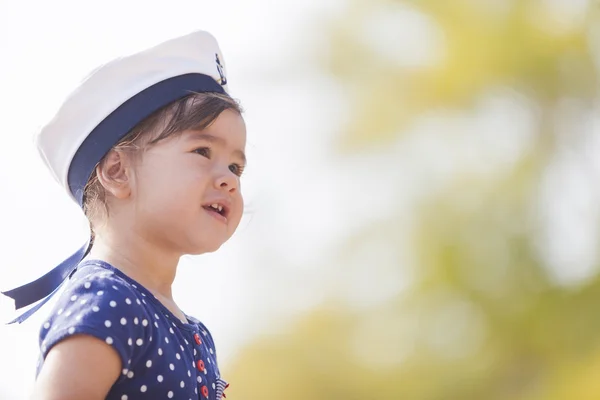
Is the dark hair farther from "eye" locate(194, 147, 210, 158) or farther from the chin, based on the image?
the chin

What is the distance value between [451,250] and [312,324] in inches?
36.7

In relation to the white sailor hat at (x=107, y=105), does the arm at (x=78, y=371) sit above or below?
below

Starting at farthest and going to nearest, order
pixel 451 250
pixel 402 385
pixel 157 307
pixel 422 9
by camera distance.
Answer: pixel 422 9
pixel 451 250
pixel 402 385
pixel 157 307

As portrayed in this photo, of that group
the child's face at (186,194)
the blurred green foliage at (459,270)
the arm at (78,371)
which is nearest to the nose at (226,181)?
the child's face at (186,194)

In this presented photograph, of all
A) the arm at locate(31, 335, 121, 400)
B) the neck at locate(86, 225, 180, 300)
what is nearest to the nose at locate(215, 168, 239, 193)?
the neck at locate(86, 225, 180, 300)

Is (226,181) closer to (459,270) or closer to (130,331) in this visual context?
(130,331)

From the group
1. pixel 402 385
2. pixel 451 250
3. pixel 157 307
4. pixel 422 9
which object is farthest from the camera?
pixel 422 9

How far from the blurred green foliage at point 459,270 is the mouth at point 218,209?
3.62 metres

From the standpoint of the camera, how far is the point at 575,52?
5.70 meters

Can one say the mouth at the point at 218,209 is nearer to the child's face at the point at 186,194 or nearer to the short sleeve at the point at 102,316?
the child's face at the point at 186,194

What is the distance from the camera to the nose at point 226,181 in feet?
4.84

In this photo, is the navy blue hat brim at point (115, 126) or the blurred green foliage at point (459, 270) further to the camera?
the blurred green foliage at point (459, 270)

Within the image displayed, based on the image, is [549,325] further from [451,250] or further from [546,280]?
[451,250]

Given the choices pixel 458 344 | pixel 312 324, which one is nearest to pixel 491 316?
pixel 458 344
